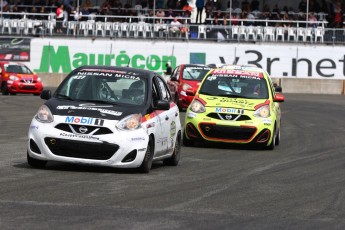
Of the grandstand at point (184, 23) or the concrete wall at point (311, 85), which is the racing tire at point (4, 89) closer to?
the grandstand at point (184, 23)

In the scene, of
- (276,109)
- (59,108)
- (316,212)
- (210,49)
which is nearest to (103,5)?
(210,49)

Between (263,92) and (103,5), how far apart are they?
109 feet

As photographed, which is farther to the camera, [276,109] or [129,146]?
[276,109]

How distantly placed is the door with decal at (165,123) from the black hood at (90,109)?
2.10ft

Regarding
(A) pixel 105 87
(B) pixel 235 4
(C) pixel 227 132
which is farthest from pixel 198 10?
(A) pixel 105 87

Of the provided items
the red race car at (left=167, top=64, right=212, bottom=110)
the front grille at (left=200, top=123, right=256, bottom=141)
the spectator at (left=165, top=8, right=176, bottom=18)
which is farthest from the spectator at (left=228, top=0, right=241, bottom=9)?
the front grille at (left=200, top=123, right=256, bottom=141)

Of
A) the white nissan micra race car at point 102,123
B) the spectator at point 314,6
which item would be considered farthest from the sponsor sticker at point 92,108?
the spectator at point 314,6

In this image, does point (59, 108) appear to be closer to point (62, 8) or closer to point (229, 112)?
point (229, 112)

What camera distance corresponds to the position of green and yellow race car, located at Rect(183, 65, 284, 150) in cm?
1941

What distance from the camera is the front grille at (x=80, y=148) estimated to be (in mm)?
13359

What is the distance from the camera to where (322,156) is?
18.4 metres

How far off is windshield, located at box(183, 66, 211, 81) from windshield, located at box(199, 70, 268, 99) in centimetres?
1188

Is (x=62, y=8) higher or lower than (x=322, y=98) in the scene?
higher

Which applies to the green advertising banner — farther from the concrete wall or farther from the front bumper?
the front bumper
